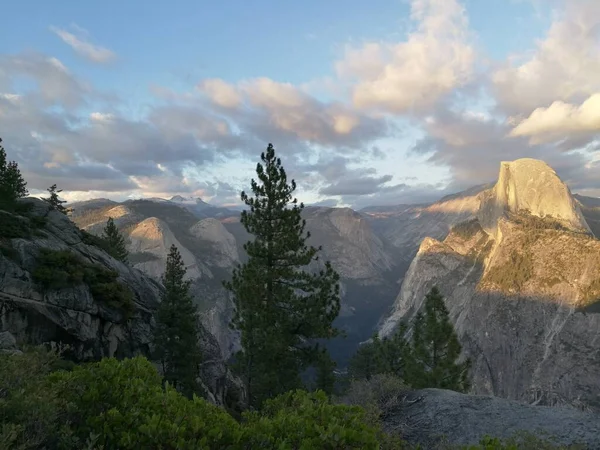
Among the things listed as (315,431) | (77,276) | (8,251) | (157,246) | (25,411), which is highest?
(8,251)

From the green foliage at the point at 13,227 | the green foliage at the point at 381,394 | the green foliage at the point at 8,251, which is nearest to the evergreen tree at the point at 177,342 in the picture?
the green foliage at the point at 8,251

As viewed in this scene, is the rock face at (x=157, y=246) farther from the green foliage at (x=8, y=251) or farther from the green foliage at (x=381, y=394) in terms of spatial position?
the green foliage at (x=381, y=394)

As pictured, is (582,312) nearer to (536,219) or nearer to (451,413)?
(536,219)

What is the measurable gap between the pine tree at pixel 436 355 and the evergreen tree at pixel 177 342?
62.5 ft

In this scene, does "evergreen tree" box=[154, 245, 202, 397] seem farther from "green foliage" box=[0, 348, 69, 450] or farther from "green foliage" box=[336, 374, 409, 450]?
"green foliage" box=[0, 348, 69, 450]

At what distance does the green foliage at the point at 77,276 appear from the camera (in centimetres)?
2433

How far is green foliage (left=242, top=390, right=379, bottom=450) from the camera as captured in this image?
5.74 metres

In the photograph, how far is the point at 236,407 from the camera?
3953cm

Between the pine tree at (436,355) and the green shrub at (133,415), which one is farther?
the pine tree at (436,355)

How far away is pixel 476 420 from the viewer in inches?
578

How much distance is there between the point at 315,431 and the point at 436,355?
30881 millimetres

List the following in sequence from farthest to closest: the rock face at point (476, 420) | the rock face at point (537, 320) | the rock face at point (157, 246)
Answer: the rock face at point (157, 246)
the rock face at point (537, 320)
the rock face at point (476, 420)

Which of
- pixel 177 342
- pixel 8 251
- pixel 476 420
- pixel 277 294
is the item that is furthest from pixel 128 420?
pixel 177 342

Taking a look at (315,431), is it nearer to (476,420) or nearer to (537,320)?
(476,420)
